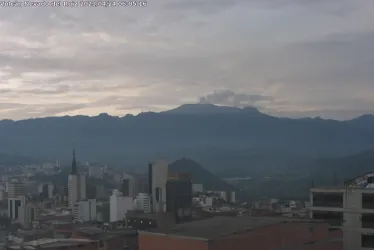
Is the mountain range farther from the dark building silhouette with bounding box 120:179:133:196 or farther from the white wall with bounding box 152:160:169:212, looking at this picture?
the white wall with bounding box 152:160:169:212

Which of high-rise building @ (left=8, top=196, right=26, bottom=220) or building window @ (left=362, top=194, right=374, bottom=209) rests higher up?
building window @ (left=362, top=194, right=374, bottom=209)

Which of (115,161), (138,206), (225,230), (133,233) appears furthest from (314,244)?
(115,161)

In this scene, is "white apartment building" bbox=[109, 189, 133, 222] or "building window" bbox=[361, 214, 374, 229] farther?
"white apartment building" bbox=[109, 189, 133, 222]

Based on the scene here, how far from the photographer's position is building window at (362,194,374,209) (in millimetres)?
10625

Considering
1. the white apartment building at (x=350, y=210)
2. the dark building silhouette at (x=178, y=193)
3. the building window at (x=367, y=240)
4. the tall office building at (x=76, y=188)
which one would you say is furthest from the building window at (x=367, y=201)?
the tall office building at (x=76, y=188)

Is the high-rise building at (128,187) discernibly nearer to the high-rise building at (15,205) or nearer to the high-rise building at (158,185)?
the high-rise building at (158,185)

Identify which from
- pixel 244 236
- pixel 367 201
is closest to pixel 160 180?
pixel 367 201

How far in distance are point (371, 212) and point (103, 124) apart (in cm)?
7857

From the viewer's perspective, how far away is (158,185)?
113 ft

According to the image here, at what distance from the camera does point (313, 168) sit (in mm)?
42625

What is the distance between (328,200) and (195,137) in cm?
6698

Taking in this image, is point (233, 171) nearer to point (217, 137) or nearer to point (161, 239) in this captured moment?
point (217, 137)

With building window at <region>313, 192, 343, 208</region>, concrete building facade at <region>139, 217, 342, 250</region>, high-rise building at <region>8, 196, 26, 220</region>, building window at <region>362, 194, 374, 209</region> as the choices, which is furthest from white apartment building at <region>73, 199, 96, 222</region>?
concrete building facade at <region>139, 217, 342, 250</region>

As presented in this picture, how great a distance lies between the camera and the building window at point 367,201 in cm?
1062
